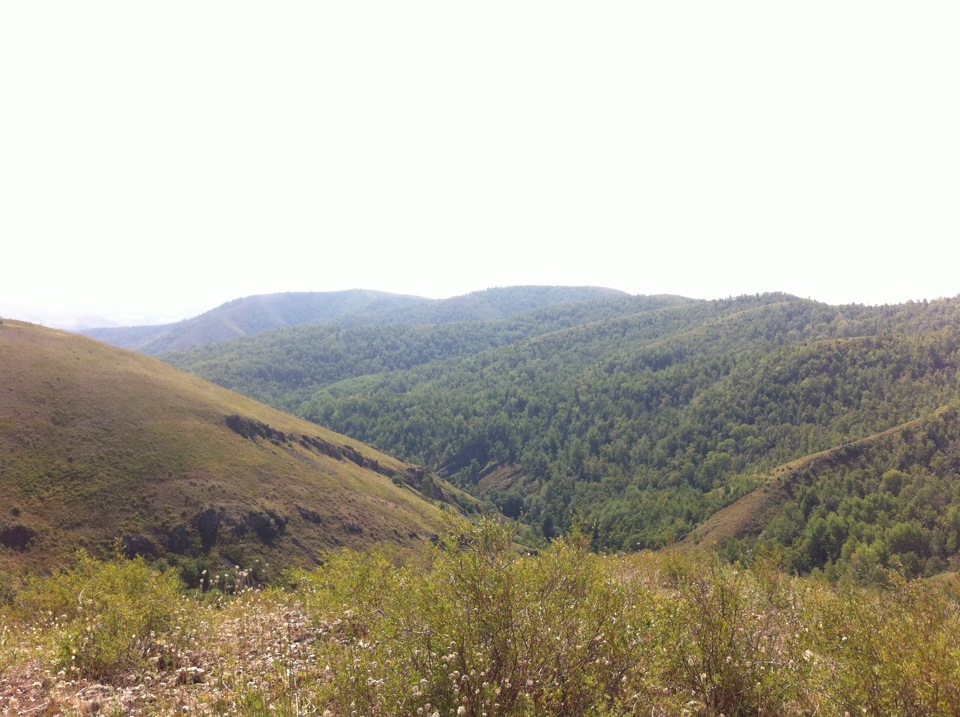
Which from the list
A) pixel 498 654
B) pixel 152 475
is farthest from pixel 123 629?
pixel 152 475

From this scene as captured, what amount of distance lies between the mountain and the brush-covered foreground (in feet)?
187

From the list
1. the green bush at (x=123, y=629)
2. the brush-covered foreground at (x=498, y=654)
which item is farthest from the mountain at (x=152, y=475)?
the brush-covered foreground at (x=498, y=654)

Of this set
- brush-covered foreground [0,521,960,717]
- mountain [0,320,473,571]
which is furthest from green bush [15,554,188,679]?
mountain [0,320,473,571]

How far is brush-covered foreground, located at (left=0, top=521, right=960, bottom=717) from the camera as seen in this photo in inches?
372

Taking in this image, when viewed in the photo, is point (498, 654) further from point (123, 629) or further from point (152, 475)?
point (152, 475)

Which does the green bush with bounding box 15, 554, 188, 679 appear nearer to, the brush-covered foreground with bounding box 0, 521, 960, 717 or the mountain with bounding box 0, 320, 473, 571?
the brush-covered foreground with bounding box 0, 521, 960, 717

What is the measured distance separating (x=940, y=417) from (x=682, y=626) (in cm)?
17691

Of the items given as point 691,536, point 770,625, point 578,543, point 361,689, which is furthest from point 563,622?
point 691,536

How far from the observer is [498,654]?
970cm

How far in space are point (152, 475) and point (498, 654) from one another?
99.2m

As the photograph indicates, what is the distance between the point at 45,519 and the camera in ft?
236

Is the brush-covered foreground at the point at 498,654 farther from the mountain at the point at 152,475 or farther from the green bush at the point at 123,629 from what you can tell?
the mountain at the point at 152,475

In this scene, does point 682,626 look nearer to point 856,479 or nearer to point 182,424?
point 182,424

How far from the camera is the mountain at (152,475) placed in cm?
7481
